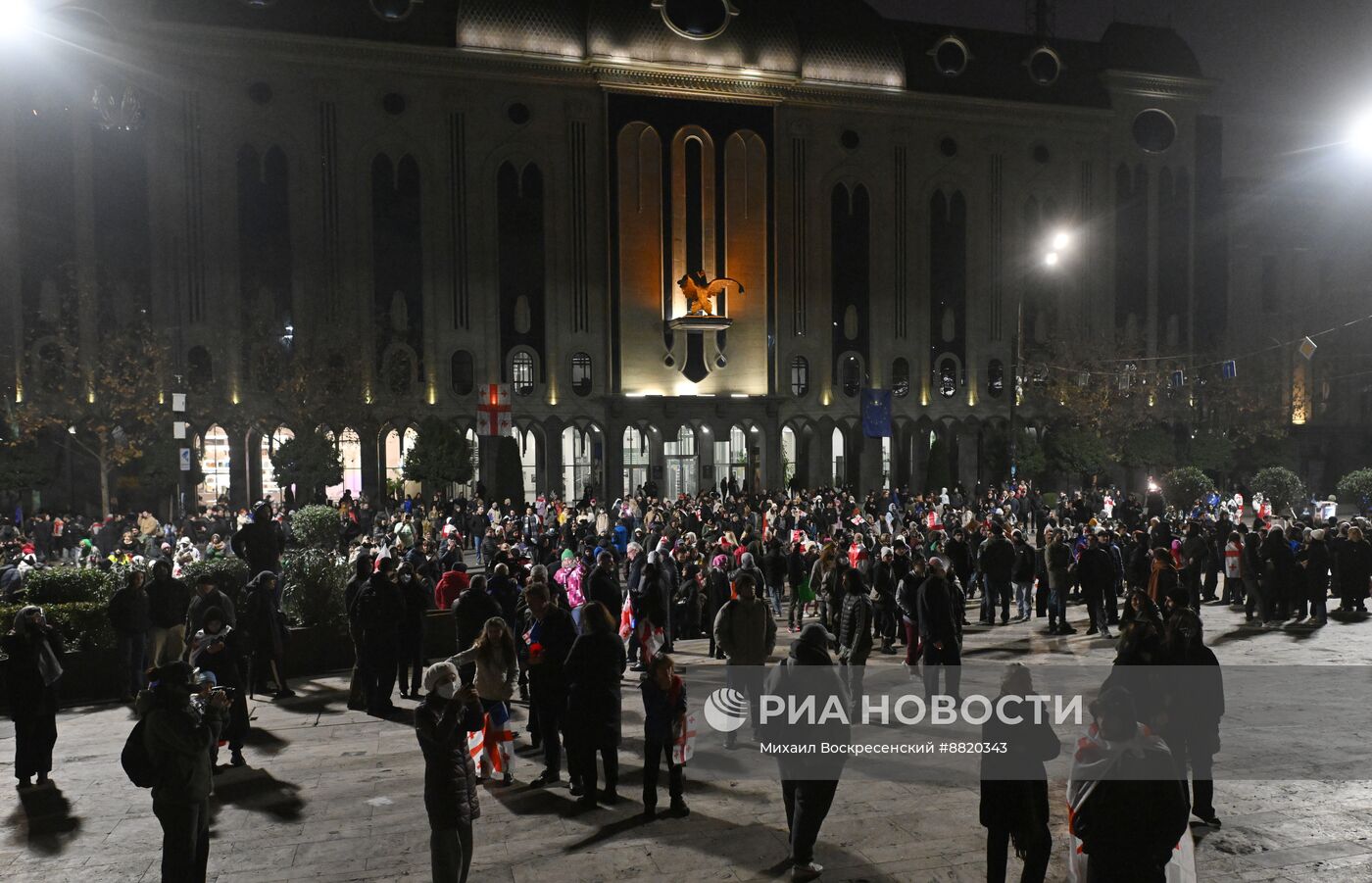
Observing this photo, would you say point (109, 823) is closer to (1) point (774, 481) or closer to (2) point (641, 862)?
(2) point (641, 862)

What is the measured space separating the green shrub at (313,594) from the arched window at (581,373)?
26.3 m

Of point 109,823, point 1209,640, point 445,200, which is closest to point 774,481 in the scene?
point 445,200

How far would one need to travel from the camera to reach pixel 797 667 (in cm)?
597

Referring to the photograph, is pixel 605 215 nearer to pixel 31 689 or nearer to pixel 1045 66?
pixel 1045 66

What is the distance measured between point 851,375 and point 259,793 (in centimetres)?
3649

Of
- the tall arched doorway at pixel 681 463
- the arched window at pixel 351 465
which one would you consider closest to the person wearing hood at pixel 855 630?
the tall arched doorway at pixel 681 463

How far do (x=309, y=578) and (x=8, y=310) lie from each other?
27.3 metres

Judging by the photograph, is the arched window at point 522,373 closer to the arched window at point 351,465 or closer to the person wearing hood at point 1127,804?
the arched window at point 351,465

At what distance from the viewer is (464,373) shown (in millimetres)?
37750

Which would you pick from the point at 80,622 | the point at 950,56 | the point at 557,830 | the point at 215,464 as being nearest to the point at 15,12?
the point at 80,622

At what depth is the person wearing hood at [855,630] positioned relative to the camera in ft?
29.2

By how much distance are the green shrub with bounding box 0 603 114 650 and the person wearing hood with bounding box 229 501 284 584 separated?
1895mm

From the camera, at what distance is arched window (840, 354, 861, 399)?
41.7m

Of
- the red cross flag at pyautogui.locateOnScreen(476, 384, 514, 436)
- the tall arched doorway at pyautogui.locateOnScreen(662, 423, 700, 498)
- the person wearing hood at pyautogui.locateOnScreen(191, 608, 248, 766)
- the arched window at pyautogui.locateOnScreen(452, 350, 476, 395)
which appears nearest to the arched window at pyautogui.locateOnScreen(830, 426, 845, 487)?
the tall arched doorway at pyautogui.locateOnScreen(662, 423, 700, 498)
